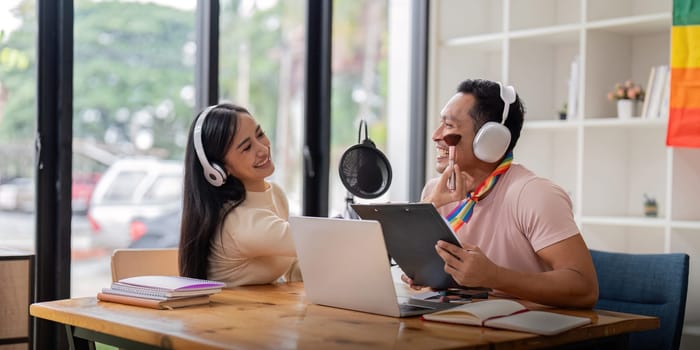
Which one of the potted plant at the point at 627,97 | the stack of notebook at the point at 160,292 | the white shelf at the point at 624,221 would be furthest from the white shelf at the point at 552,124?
the stack of notebook at the point at 160,292

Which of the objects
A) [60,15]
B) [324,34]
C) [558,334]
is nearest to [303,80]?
[324,34]

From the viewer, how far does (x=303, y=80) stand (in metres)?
3.99

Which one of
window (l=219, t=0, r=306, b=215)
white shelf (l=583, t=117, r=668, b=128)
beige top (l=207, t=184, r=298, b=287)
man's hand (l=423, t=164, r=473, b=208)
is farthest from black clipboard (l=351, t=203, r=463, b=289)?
window (l=219, t=0, r=306, b=215)

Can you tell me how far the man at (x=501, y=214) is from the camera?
2.04m

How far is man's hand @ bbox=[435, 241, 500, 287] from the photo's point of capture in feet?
6.50

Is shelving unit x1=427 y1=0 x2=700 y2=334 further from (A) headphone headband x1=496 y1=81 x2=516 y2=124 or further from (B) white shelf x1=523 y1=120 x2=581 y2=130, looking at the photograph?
(A) headphone headband x1=496 y1=81 x2=516 y2=124

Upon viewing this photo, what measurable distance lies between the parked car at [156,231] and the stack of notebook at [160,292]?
1.33m

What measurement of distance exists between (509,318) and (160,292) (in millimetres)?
826

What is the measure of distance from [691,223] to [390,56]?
1759 mm

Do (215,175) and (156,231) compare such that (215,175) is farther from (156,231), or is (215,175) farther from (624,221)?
(624,221)

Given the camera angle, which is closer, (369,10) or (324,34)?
(324,34)

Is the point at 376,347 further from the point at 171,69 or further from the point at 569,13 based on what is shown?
the point at 569,13

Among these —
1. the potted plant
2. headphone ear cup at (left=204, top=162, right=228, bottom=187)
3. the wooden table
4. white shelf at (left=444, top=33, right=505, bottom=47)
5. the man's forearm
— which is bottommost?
the wooden table

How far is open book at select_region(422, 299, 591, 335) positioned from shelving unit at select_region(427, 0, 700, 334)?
1.71 meters
